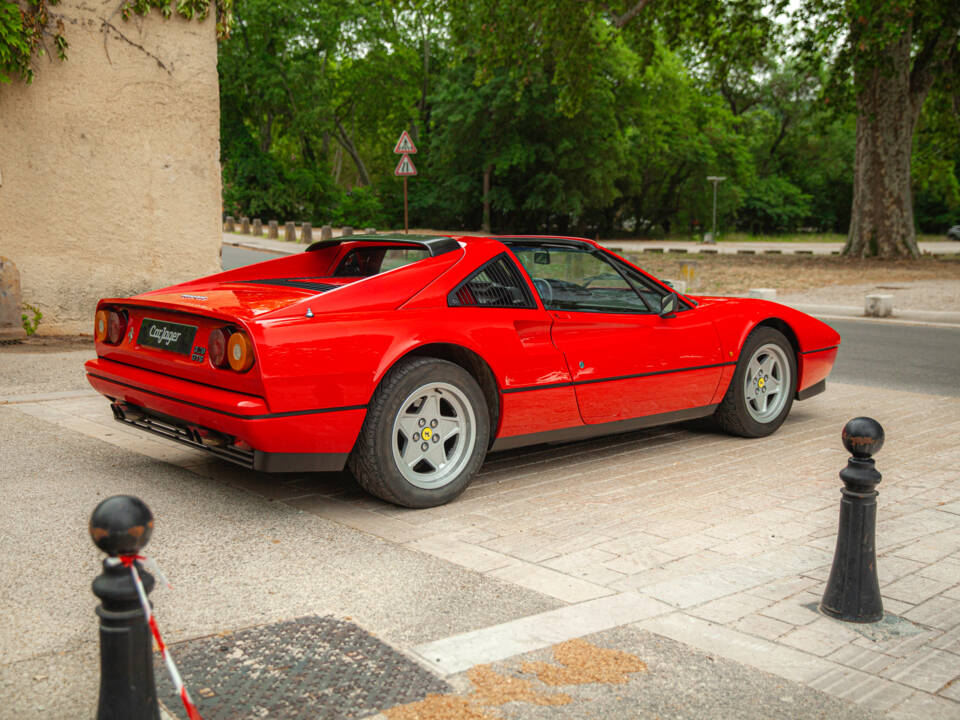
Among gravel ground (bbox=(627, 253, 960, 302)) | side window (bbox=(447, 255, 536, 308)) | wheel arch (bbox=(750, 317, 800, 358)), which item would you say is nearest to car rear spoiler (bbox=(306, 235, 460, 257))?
side window (bbox=(447, 255, 536, 308))

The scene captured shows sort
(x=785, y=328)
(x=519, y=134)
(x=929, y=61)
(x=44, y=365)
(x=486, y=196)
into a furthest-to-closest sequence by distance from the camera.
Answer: (x=486, y=196) < (x=519, y=134) < (x=929, y=61) < (x=44, y=365) < (x=785, y=328)

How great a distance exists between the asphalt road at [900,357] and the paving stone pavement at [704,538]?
2.25m

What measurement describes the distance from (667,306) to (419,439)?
Answer: 194 centimetres

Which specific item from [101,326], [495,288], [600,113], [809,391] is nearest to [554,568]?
[495,288]

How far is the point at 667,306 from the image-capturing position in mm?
5781

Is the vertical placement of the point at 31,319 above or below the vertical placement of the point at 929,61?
below

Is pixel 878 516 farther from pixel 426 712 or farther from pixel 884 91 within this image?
pixel 884 91

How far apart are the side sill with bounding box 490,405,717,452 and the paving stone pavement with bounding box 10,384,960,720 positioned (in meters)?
0.23

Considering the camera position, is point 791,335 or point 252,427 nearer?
point 252,427

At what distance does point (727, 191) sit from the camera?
5181 centimetres

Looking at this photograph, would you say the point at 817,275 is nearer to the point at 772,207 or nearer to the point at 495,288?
the point at 495,288

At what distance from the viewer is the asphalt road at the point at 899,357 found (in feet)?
29.5

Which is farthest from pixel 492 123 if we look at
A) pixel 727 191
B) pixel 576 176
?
pixel 727 191

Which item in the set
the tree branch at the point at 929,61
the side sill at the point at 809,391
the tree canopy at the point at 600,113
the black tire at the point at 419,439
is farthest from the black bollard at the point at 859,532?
the tree branch at the point at 929,61
